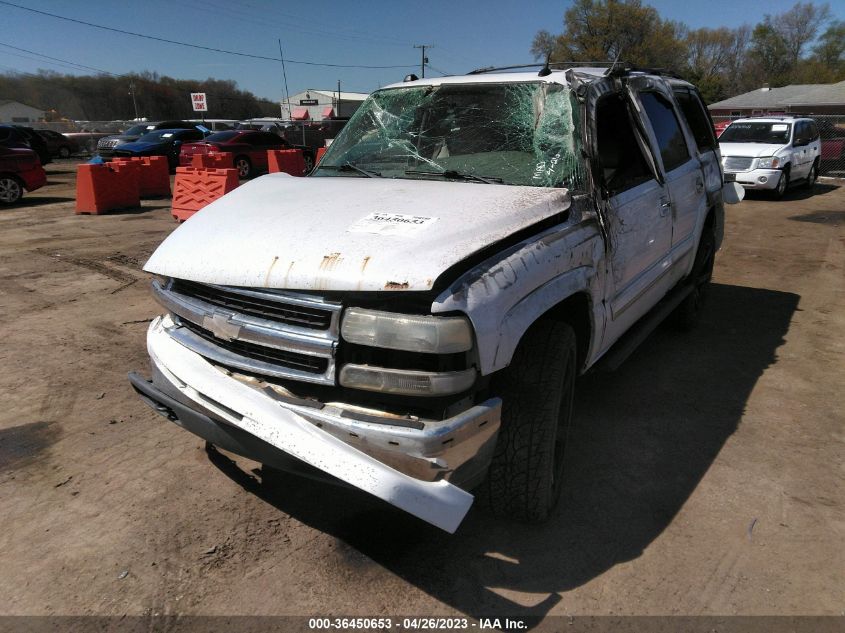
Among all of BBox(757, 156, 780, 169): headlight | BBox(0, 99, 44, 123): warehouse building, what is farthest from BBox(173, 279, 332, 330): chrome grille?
BBox(0, 99, 44, 123): warehouse building

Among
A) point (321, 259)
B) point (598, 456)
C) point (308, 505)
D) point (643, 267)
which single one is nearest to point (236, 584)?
point (308, 505)

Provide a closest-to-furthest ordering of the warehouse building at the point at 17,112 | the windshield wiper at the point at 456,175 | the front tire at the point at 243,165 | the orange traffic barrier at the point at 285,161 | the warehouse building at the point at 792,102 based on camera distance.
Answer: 1. the windshield wiper at the point at 456,175
2. the orange traffic barrier at the point at 285,161
3. the front tire at the point at 243,165
4. the warehouse building at the point at 792,102
5. the warehouse building at the point at 17,112

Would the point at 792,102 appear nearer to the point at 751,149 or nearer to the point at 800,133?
the point at 800,133

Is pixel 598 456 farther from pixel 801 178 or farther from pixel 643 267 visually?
pixel 801 178

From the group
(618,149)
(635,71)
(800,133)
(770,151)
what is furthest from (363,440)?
(800,133)

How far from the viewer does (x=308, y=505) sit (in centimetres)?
297

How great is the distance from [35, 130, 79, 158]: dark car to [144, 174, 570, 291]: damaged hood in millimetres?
30193

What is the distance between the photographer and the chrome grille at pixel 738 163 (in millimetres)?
13750

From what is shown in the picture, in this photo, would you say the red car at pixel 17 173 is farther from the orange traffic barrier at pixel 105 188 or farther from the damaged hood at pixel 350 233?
the damaged hood at pixel 350 233

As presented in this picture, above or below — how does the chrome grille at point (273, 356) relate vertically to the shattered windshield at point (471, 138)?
below

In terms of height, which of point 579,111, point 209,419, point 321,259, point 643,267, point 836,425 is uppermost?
point 579,111

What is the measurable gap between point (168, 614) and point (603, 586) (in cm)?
168

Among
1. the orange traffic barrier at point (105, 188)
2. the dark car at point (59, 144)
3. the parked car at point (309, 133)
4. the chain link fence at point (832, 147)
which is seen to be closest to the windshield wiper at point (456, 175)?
the orange traffic barrier at point (105, 188)

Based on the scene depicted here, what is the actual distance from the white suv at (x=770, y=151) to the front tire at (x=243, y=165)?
1272 cm
